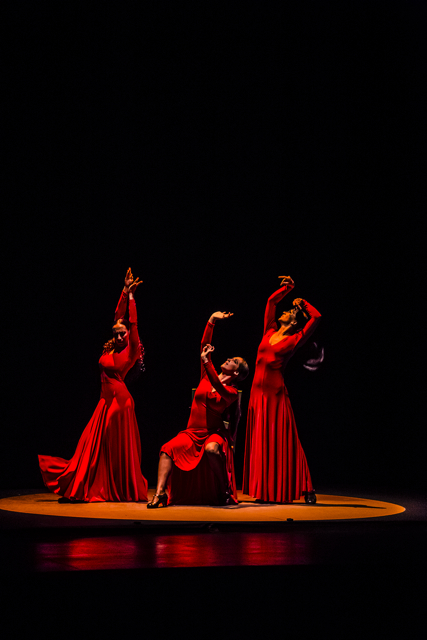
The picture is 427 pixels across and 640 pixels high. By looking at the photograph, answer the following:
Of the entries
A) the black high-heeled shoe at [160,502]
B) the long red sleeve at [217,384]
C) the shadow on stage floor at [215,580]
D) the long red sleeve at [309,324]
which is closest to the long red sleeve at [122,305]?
the long red sleeve at [217,384]

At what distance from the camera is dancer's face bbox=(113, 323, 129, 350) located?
225 inches

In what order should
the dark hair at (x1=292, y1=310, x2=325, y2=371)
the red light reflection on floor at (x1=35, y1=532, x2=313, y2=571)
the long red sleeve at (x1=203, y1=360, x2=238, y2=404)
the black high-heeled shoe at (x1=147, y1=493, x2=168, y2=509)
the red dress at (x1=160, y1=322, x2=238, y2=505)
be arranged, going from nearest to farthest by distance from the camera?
the red light reflection on floor at (x1=35, y1=532, x2=313, y2=571) → the black high-heeled shoe at (x1=147, y1=493, x2=168, y2=509) → the long red sleeve at (x1=203, y1=360, x2=238, y2=404) → the red dress at (x1=160, y1=322, x2=238, y2=505) → the dark hair at (x1=292, y1=310, x2=325, y2=371)

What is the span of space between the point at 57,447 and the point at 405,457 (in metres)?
3.12

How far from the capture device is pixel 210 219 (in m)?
6.96

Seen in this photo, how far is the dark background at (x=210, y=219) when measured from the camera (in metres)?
6.54

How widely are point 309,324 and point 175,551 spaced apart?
2776mm

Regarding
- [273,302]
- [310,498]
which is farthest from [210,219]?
[310,498]

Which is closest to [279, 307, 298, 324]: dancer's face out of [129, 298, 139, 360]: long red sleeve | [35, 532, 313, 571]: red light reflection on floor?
[129, 298, 139, 360]: long red sleeve

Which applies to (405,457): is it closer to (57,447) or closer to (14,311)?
(57,447)

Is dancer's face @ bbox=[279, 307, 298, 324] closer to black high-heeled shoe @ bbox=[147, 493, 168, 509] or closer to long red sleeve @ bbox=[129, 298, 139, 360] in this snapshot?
long red sleeve @ bbox=[129, 298, 139, 360]

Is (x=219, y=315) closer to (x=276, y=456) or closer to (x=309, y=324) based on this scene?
(x=309, y=324)

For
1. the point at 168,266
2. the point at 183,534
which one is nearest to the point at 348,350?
the point at 168,266

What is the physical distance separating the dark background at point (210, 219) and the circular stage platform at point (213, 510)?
4.29 feet

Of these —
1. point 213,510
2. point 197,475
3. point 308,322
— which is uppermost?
point 308,322
